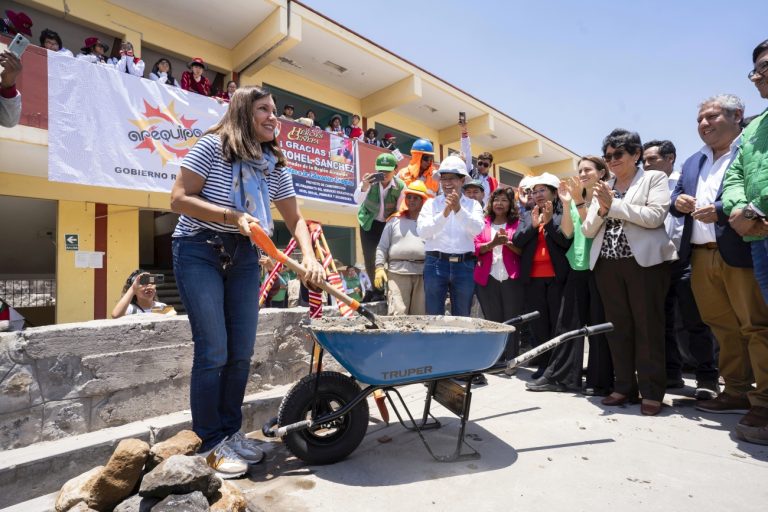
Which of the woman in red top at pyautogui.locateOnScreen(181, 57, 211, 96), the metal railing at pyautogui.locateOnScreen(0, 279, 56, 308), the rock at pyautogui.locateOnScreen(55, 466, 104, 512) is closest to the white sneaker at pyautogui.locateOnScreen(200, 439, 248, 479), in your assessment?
the rock at pyautogui.locateOnScreen(55, 466, 104, 512)

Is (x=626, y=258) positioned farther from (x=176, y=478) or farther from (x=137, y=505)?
(x=137, y=505)

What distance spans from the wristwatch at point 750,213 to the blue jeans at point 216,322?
2616 millimetres

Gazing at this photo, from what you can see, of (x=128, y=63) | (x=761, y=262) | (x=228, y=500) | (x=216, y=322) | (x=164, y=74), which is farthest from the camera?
(x=164, y=74)

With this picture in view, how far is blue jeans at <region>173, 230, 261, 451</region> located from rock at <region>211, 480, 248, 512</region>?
14.1 inches

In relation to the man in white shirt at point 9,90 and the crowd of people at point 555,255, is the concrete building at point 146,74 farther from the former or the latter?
the crowd of people at point 555,255

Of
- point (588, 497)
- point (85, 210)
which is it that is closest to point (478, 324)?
point (588, 497)

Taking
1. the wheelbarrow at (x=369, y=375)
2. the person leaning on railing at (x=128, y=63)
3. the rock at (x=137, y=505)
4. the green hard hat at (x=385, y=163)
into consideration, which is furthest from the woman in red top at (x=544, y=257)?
the person leaning on railing at (x=128, y=63)

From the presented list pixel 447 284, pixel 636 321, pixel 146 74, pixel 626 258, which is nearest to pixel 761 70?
pixel 626 258

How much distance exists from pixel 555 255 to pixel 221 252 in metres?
2.81

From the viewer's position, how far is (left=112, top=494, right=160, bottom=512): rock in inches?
64.1

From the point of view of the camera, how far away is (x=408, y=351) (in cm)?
207

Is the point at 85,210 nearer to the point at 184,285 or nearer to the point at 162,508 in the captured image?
the point at 184,285

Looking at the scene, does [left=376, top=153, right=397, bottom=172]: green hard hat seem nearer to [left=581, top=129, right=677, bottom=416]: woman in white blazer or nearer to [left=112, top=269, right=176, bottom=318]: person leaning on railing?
[left=581, top=129, right=677, bottom=416]: woman in white blazer

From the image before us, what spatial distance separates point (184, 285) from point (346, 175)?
6909 mm
